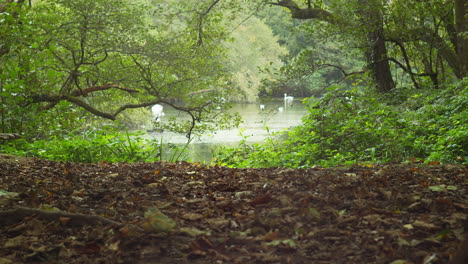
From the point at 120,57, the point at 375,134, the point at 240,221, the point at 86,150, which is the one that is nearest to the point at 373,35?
the point at 375,134

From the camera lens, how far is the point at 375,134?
643 cm

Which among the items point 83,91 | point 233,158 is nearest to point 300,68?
point 233,158

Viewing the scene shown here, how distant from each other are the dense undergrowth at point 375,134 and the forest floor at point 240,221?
2237 millimetres

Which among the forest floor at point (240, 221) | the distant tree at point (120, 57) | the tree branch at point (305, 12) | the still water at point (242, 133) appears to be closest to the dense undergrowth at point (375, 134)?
the forest floor at point (240, 221)

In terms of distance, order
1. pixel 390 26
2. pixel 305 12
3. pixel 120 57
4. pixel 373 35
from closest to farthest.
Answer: pixel 373 35 → pixel 390 26 → pixel 305 12 → pixel 120 57

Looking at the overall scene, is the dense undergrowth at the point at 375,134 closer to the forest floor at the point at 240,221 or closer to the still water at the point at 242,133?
the forest floor at the point at 240,221

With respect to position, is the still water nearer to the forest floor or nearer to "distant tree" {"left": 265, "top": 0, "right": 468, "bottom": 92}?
"distant tree" {"left": 265, "top": 0, "right": 468, "bottom": 92}

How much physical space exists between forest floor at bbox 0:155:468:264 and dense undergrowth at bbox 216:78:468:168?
2237mm

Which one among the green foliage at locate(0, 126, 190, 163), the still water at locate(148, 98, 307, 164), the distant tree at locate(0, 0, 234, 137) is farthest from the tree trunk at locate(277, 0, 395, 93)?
the green foliage at locate(0, 126, 190, 163)

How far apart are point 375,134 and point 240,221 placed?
443 centimetres

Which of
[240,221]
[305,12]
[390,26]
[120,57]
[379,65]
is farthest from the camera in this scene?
[120,57]

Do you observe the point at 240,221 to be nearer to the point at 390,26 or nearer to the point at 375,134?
the point at 375,134

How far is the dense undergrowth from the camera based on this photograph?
5755 mm

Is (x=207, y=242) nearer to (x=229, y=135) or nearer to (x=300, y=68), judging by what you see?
(x=300, y=68)
